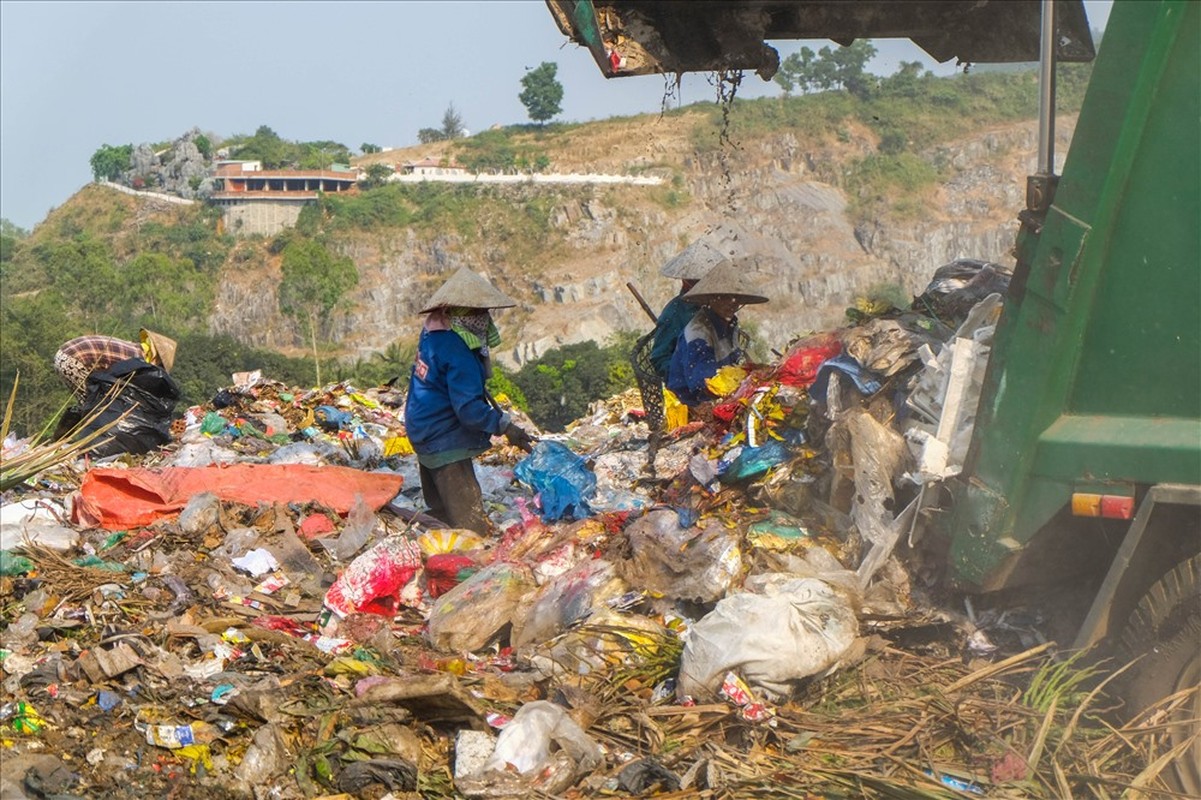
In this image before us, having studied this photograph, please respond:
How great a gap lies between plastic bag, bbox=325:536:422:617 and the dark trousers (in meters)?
0.74

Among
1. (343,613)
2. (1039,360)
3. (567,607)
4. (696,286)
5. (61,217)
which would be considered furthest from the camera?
(61,217)

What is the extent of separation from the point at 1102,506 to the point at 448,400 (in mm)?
3129

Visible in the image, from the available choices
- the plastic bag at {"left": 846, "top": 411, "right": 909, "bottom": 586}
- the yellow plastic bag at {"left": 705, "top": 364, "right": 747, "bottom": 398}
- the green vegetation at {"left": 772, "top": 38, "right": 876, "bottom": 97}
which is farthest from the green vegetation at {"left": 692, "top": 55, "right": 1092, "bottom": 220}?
the plastic bag at {"left": 846, "top": 411, "right": 909, "bottom": 586}

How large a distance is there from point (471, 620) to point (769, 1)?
247 cm

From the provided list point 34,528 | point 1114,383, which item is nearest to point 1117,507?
point 1114,383

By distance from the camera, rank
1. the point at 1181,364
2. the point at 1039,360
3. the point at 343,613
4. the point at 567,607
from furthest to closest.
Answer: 1. the point at 343,613
2. the point at 567,607
3. the point at 1039,360
4. the point at 1181,364

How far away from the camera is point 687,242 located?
200 feet

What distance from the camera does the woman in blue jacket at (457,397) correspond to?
5.44 meters

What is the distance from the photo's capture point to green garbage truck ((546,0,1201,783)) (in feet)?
9.78

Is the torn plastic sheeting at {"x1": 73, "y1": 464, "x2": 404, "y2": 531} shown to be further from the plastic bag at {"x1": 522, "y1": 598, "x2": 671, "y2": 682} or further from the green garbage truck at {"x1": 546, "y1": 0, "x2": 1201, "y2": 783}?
the green garbage truck at {"x1": 546, "y1": 0, "x2": 1201, "y2": 783}

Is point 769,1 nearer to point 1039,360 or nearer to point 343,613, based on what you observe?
point 1039,360

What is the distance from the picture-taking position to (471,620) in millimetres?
4367

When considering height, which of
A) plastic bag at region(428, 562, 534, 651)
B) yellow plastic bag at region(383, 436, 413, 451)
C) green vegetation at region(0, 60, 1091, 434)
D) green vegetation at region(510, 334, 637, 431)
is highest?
green vegetation at region(0, 60, 1091, 434)

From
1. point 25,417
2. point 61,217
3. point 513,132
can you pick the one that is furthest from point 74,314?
point 513,132
